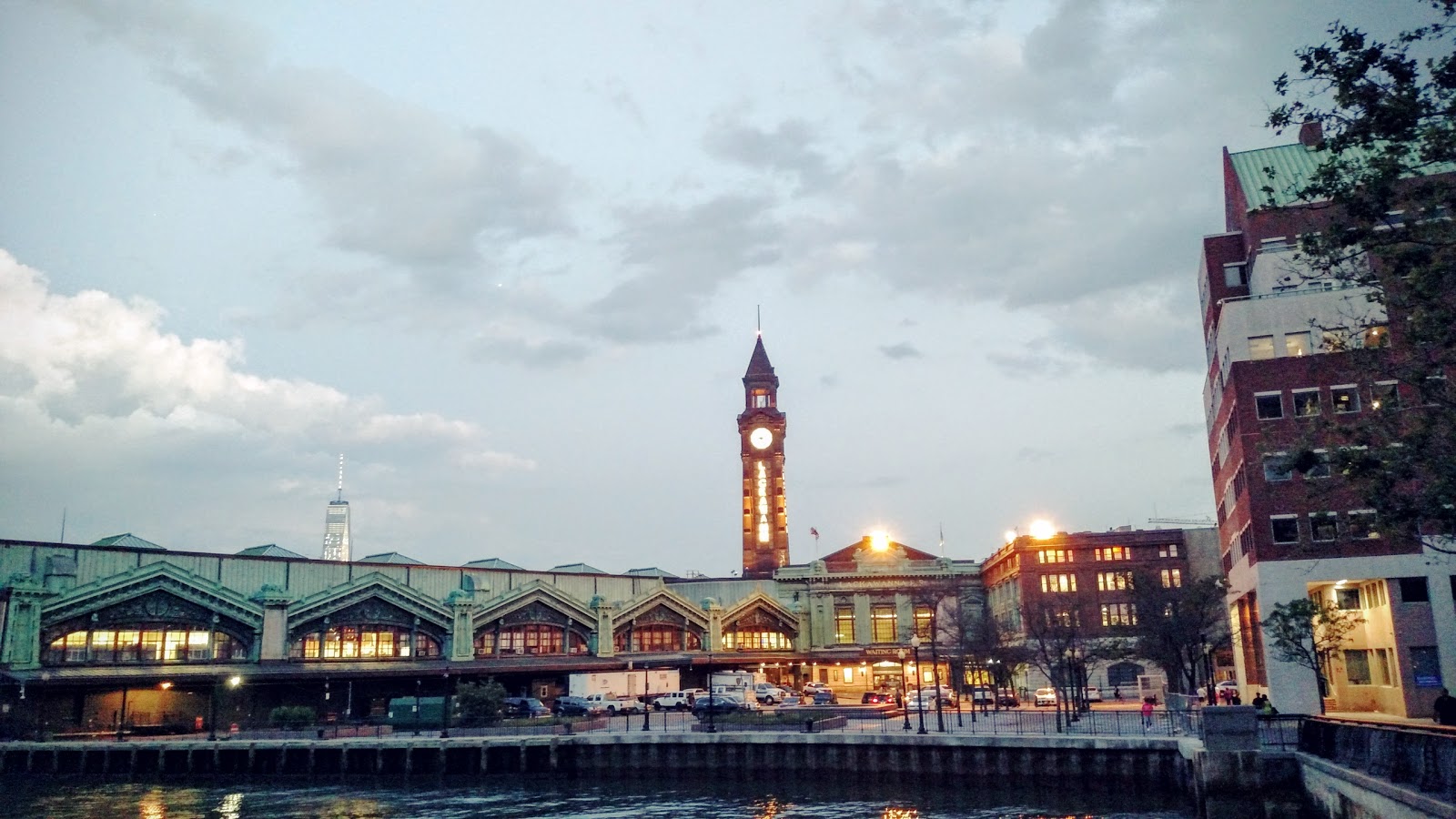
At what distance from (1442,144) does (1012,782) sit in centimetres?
3482

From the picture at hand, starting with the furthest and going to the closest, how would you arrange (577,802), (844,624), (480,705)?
1. (844,624)
2. (480,705)
3. (577,802)

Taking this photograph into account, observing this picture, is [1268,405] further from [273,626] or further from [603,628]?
[273,626]

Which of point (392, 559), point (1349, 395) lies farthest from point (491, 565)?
point (1349, 395)

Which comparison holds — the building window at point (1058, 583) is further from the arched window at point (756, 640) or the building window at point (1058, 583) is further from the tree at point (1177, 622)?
the arched window at point (756, 640)

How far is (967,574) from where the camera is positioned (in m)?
132

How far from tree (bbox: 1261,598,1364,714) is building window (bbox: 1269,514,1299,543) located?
11.7 ft

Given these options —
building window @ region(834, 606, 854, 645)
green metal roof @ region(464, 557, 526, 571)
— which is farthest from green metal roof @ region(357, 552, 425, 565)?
building window @ region(834, 606, 854, 645)

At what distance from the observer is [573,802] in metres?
51.7

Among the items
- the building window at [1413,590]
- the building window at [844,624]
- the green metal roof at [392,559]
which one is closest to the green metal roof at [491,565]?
the green metal roof at [392,559]

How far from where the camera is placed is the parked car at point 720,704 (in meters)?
69.1

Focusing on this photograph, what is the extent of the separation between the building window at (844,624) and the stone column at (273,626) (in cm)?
6396

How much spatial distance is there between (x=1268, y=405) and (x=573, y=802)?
138 ft

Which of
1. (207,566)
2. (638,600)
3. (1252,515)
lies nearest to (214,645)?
(207,566)

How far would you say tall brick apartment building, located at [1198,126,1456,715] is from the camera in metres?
53.9
